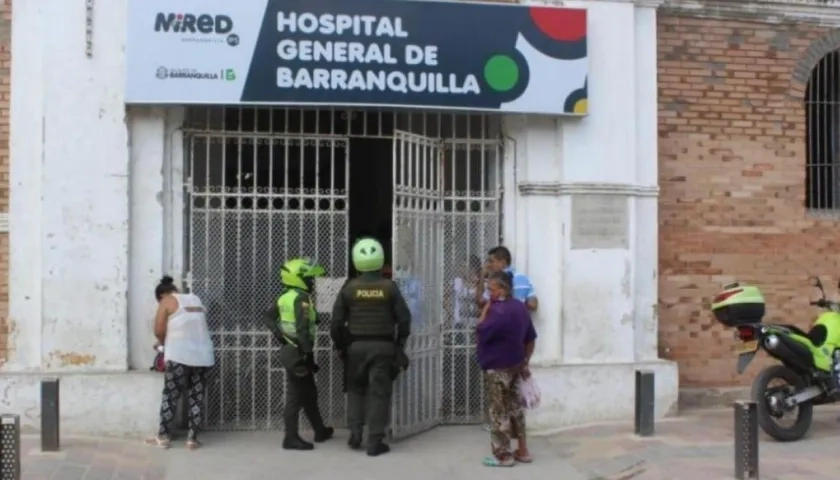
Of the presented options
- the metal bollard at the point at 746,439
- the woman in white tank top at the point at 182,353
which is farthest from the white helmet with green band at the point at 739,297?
the woman in white tank top at the point at 182,353

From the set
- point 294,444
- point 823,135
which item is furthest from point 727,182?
point 294,444

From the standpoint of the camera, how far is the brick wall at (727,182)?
946 cm

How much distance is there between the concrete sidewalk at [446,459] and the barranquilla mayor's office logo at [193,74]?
3.03 metres

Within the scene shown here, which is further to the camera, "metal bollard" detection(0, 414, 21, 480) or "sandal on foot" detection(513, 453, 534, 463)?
"sandal on foot" detection(513, 453, 534, 463)

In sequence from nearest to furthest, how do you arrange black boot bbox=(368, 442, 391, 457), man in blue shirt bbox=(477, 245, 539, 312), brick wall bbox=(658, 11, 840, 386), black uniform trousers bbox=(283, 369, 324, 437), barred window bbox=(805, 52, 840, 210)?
black boot bbox=(368, 442, 391, 457), black uniform trousers bbox=(283, 369, 324, 437), man in blue shirt bbox=(477, 245, 539, 312), brick wall bbox=(658, 11, 840, 386), barred window bbox=(805, 52, 840, 210)

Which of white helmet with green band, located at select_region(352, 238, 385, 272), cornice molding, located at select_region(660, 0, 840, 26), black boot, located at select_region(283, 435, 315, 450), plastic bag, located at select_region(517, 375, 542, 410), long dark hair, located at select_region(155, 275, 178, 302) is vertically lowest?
black boot, located at select_region(283, 435, 315, 450)

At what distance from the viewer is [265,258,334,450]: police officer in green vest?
777 centimetres

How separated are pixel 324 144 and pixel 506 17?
1967mm

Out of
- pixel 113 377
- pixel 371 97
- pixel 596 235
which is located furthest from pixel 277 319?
pixel 596 235

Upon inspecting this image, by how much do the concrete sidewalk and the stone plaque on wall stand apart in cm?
166

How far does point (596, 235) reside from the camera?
8.85m

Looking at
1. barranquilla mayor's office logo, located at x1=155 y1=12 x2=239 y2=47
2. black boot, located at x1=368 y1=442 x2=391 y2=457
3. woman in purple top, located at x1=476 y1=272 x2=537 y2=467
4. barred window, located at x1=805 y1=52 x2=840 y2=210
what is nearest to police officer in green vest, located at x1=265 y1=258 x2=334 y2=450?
black boot, located at x1=368 y1=442 x2=391 y2=457

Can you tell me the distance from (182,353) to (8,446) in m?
1.71

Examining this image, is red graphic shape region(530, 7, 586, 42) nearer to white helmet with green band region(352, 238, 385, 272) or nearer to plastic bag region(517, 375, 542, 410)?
white helmet with green band region(352, 238, 385, 272)
